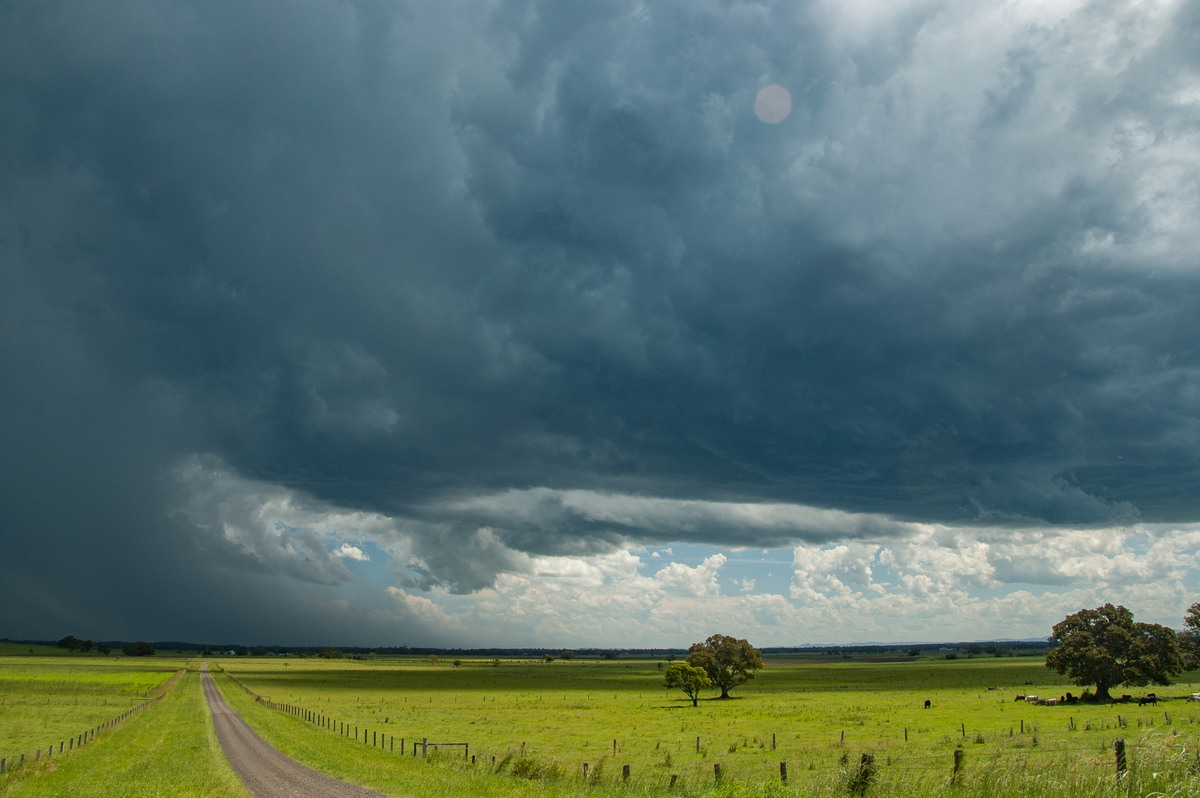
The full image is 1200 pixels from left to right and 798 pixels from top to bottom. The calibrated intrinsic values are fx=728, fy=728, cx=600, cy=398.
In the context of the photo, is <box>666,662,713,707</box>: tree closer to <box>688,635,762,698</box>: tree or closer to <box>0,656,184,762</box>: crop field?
<box>688,635,762,698</box>: tree

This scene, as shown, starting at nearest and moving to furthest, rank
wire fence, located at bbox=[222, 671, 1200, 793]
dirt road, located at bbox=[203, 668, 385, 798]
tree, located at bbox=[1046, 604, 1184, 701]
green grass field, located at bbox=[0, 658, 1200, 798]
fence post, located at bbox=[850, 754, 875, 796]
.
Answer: wire fence, located at bbox=[222, 671, 1200, 793]
fence post, located at bbox=[850, 754, 875, 796]
green grass field, located at bbox=[0, 658, 1200, 798]
dirt road, located at bbox=[203, 668, 385, 798]
tree, located at bbox=[1046, 604, 1184, 701]

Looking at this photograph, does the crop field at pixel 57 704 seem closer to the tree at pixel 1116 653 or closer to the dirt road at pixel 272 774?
the dirt road at pixel 272 774

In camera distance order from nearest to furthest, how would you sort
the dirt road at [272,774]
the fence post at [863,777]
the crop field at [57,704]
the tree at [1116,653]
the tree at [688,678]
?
the fence post at [863,777]
the dirt road at [272,774]
the crop field at [57,704]
the tree at [1116,653]
the tree at [688,678]

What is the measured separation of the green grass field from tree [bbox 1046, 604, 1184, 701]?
7.14m

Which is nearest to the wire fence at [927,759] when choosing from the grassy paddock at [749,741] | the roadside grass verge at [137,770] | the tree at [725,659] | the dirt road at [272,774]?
the grassy paddock at [749,741]

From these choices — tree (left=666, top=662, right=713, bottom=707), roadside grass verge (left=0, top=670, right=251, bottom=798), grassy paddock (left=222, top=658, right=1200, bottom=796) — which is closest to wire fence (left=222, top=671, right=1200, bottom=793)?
grassy paddock (left=222, top=658, right=1200, bottom=796)

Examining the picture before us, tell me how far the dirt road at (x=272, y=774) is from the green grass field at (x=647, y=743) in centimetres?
109

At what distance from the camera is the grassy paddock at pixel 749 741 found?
1966cm

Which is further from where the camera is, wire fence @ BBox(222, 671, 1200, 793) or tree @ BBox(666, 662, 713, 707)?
tree @ BBox(666, 662, 713, 707)

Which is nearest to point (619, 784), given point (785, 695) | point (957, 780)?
point (957, 780)

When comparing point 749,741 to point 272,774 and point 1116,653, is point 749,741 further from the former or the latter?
point 1116,653

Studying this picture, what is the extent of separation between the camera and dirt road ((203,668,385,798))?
91.2ft

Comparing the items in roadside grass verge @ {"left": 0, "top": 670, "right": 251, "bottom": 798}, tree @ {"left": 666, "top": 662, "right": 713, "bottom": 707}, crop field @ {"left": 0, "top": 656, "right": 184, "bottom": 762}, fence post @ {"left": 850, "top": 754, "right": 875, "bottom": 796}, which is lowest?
crop field @ {"left": 0, "top": 656, "right": 184, "bottom": 762}

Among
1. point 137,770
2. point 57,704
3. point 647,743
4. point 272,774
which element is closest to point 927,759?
point 647,743
